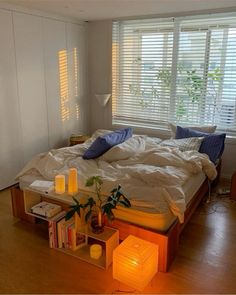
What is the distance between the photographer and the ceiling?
326 centimetres

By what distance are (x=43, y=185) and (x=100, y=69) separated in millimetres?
2782

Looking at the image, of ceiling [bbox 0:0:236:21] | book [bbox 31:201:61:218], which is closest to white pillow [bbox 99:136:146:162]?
book [bbox 31:201:61:218]

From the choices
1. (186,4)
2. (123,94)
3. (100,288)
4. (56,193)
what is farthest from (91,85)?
(100,288)

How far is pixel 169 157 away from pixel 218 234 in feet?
2.87

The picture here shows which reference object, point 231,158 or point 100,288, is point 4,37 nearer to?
point 100,288

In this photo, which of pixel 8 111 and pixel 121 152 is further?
pixel 8 111

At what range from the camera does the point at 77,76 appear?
15.2 ft

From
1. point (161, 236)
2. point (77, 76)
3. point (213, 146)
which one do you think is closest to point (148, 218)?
point (161, 236)

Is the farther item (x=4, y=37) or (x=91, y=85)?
(x=91, y=85)

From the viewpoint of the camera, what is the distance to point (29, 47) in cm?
372

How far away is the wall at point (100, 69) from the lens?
4555 mm

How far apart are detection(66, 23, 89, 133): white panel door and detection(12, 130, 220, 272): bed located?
1463mm

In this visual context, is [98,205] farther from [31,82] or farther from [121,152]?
[31,82]

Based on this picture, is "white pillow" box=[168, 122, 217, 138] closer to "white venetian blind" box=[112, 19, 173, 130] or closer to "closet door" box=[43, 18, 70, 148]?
"white venetian blind" box=[112, 19, 173, 130]
